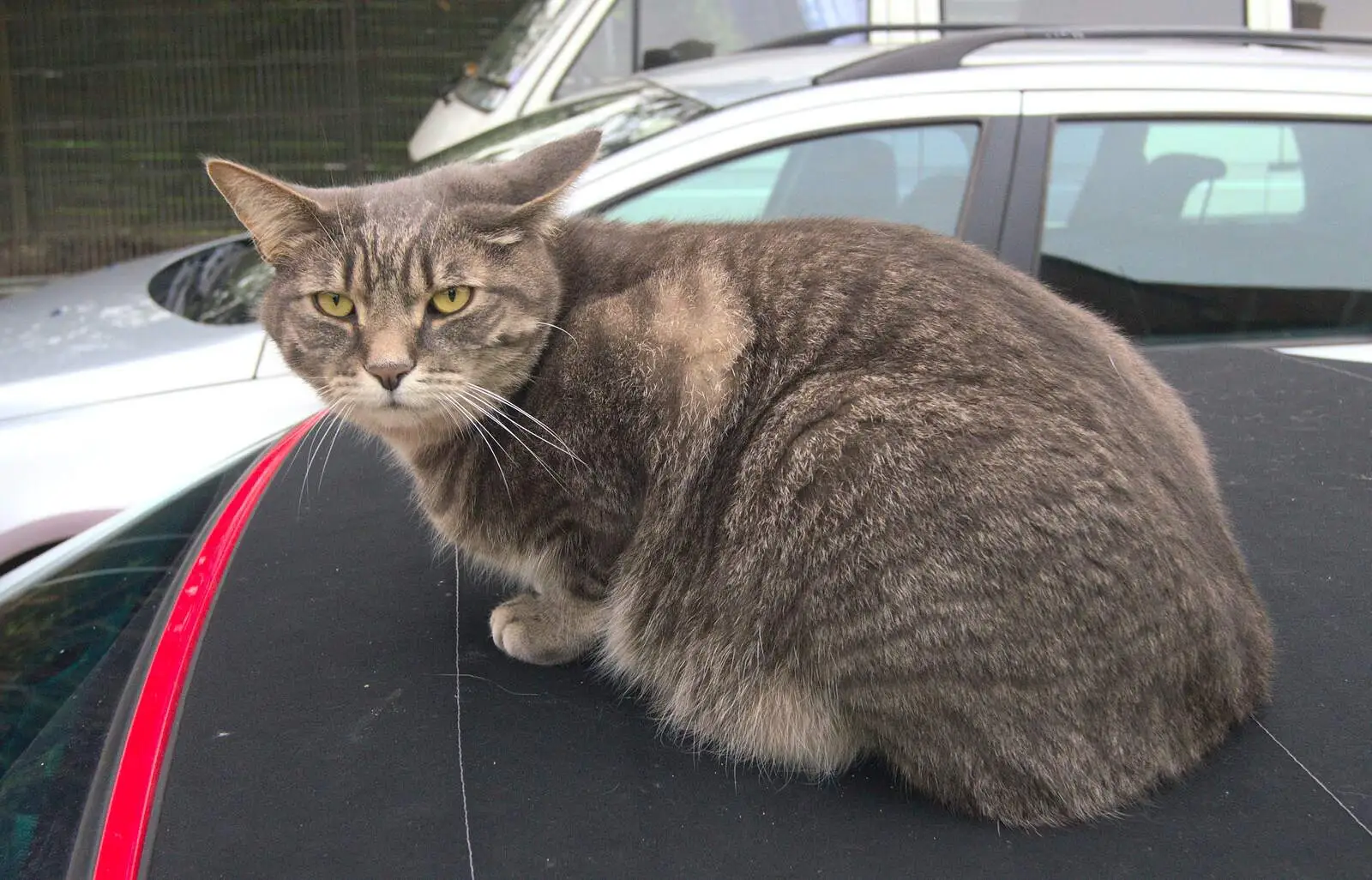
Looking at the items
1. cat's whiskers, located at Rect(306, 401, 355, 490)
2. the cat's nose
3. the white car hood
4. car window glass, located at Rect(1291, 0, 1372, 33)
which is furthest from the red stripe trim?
car window glass, located at Rect(1291, 0, 1372, 33)

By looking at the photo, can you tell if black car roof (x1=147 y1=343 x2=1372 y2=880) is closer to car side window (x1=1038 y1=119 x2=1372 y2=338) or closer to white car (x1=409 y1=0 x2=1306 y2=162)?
car side window (x1=1038 y1=119 x2=1372 y2=338)

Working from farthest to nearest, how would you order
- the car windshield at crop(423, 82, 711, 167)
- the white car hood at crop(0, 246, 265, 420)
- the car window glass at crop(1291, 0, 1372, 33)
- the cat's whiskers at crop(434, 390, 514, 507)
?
the car window glass at crop(1291, 0, 1372, 33) → the car windshield at crop(423, 82, 711, 167) → the white car hood at crop(0, 246, 265, 420) → the cat's whiskers at crop(434, 390, 514, 507)

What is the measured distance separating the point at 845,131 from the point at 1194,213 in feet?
3.74

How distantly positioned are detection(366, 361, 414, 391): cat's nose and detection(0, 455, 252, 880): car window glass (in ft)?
1.67

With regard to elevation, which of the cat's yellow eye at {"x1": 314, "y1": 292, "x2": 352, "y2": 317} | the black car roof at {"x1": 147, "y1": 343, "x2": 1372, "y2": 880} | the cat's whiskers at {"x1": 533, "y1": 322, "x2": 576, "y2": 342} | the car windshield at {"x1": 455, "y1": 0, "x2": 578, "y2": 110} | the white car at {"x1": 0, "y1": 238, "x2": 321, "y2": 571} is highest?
the car windshield at {"x1": 455, "y1": 0, "x2": 578, "y2": 110}

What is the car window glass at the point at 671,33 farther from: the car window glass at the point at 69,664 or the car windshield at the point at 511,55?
the car window glass at the point at 69,664

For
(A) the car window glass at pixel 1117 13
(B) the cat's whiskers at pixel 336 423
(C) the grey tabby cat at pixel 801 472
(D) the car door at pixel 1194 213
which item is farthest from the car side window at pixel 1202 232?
(B) the cat's whiskers at pixel 336 423

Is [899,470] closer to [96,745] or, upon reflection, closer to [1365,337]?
[96,745]

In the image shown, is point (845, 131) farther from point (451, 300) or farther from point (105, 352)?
point (105, 352)

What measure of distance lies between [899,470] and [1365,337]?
2535mm

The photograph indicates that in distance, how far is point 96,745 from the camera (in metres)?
1.39

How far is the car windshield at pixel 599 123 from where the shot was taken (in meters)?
3.37

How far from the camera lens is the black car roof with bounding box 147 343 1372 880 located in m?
1.21

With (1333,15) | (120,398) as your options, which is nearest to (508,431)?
(120,398)
